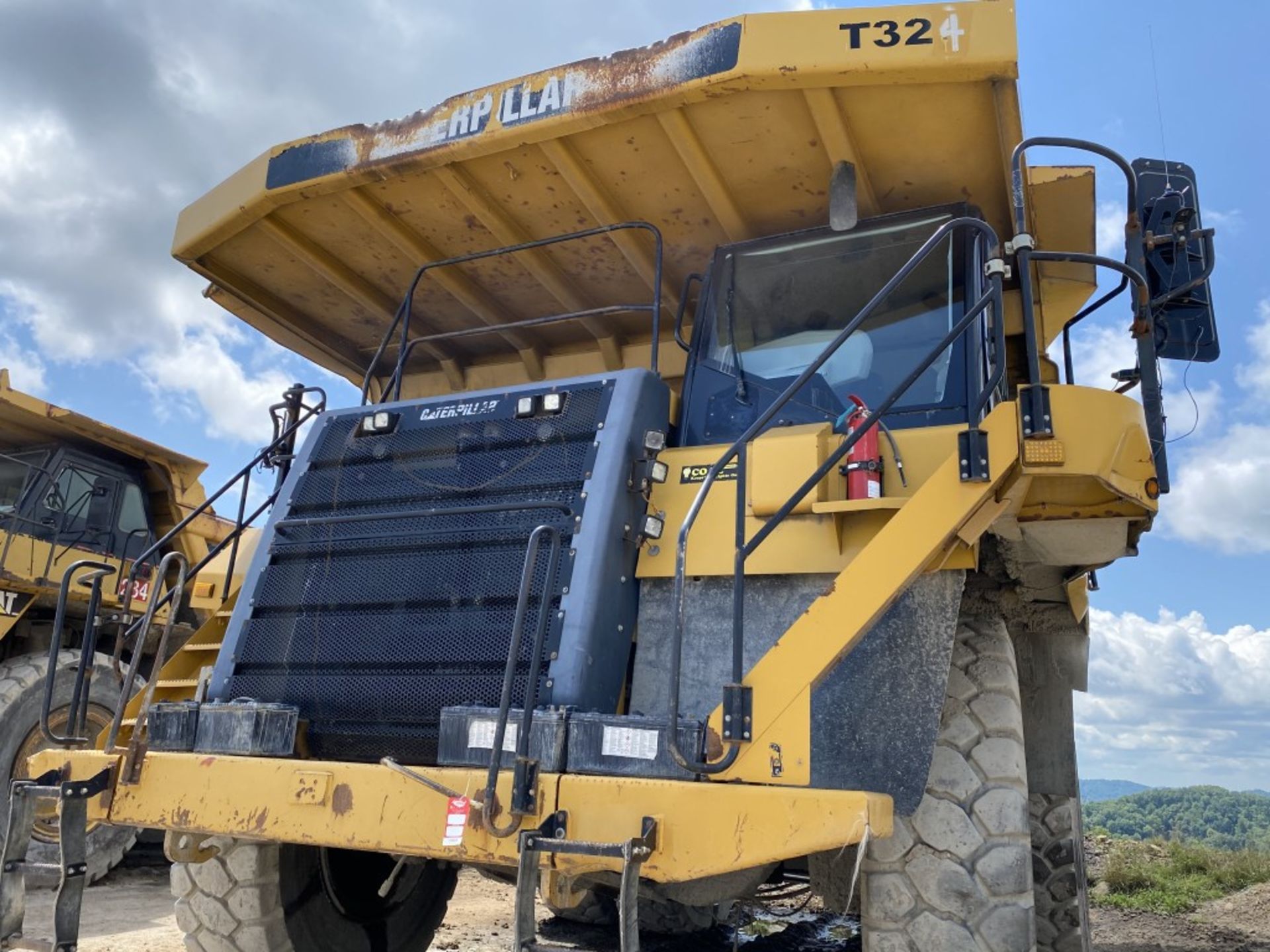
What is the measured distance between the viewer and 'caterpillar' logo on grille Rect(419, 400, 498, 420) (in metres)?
3.89

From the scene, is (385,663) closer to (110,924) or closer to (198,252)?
(198,252)

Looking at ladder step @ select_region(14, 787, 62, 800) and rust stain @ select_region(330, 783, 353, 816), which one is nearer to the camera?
rust stain @ select_region(330, 783, 353, 816)

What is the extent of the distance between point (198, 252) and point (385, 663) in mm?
2597

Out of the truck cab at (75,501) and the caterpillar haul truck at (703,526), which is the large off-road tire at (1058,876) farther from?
the truck cab at (75,501)

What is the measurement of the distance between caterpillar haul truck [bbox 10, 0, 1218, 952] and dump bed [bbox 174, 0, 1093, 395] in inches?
0.7

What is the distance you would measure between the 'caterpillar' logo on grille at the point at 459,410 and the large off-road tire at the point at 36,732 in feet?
17.3

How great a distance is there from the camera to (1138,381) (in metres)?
3.50

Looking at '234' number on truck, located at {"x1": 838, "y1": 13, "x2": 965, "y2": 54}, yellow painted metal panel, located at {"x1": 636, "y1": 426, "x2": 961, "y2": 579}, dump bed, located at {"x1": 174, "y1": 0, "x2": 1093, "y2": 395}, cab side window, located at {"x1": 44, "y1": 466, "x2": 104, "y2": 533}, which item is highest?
'234' number on truck, located at {"x1": 838, "y1": 13, "x2": 965, "y2": 54}

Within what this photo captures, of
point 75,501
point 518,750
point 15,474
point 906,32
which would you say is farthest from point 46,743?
point 906,32

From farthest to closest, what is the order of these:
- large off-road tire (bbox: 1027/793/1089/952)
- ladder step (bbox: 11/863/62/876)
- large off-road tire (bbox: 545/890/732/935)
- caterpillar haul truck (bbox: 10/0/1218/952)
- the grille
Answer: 1. large off-road tire (bbox: 545/890/732/935)
2. large off-road tire (bbox: 1027/793/1089/952)
3. the grille
4. ladder step (bbox: 11/863/62/876)
5. caterpillar haul truck (bbox: 10/0/1218/952)

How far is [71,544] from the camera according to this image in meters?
9.25

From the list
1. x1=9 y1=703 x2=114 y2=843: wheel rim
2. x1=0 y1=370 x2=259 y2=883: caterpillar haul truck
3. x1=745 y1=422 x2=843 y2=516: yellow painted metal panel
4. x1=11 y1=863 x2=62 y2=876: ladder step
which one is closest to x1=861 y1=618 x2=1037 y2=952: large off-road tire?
x1=745 y1=422 x2=843 y2=516: yellow painted metal panel

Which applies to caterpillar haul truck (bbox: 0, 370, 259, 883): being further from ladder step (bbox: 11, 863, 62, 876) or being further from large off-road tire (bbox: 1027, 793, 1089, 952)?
large off-road tire (bbox: 1027, 793, 1089, 952)

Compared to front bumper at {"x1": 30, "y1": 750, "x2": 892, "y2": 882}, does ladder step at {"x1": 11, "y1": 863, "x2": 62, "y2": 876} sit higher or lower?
lower
